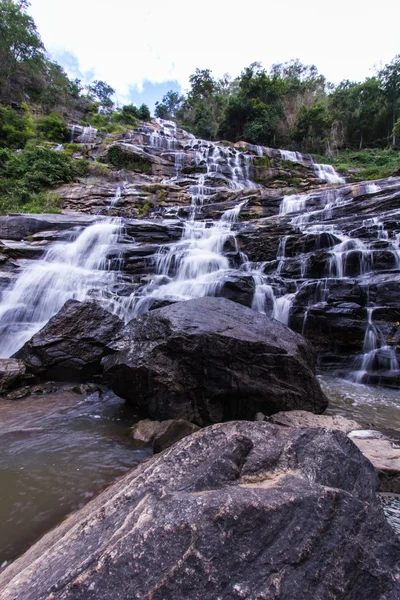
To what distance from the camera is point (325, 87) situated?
35906 mm

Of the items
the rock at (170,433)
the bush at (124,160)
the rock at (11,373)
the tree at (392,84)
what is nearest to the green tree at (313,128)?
the tree at (392,84)

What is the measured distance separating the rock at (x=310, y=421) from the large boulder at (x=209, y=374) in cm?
25

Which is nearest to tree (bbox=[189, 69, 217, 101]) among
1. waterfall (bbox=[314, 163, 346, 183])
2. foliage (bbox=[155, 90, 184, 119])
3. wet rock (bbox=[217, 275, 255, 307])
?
foliage (bbox=[155, 90, 184, 119])

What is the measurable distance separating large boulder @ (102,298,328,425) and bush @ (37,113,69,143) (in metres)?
28.4

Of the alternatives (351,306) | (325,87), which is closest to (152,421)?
(351,306)

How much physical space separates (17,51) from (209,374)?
39.8 metres

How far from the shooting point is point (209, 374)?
4.02 metres

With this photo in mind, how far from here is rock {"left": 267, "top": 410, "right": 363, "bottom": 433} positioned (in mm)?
3611

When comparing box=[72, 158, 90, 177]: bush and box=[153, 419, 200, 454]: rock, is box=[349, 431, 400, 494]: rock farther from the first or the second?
box=[72, 158, 90, 177]: bush

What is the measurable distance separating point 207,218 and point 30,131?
61.5 feet

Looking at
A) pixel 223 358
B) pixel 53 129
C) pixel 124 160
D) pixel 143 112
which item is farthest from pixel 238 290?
pixel 143 112

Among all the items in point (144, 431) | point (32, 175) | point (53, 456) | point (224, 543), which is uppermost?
point (32, 175)

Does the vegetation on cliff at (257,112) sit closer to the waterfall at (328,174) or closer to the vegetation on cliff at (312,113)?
the vegetation on cliff at (312,113)

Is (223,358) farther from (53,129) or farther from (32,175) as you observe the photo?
(53,129)
